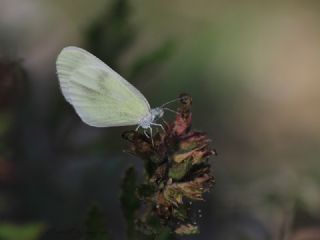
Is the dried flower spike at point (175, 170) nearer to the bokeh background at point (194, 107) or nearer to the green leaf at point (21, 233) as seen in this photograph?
the bokeh background at point (194, 107)

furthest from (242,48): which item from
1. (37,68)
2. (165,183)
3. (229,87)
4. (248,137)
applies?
(165,183)

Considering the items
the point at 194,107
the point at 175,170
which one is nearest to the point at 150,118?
the point at 175,170

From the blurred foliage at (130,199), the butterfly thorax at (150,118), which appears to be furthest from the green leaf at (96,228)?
the butterfly thorax at (150,118)

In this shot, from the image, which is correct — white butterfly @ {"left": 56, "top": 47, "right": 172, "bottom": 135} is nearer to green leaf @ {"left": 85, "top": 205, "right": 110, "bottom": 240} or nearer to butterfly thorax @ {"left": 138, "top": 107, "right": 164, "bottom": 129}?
butterfly thorax @ {"left": 138, "top": 107, "right": 164, "bottom": 129}

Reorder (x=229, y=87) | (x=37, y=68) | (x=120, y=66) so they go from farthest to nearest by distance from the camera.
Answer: (x=229, y=87) → (x=37, y=68) → (x=120, y=66)

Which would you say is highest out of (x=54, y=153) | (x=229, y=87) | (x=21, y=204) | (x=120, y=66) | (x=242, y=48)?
(x=242, y=48)

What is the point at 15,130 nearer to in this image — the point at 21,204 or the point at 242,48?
the point at 21,204

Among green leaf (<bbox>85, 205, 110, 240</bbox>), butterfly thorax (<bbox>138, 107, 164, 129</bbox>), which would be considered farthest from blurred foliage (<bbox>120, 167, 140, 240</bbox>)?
butterfly thorax (<bbox>138, 107, 164, 129</bbox>)
